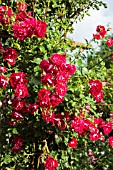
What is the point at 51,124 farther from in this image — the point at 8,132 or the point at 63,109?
the point at 8,132

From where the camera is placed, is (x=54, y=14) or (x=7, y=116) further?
(x=54, y=14)

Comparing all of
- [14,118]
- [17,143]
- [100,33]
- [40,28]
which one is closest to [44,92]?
[40,28]

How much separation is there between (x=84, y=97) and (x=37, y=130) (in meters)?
0.66

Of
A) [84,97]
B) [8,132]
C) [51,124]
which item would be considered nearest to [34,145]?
[8,132]

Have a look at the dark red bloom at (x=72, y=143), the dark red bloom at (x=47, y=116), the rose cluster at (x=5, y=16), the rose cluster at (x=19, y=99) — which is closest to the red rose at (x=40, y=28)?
the rose cluster at (x=5, y=16)

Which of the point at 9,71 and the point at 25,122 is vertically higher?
A: the point at 9,71

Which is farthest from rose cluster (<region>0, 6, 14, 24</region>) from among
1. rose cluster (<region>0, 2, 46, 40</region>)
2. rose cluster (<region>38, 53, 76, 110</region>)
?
rose cluster (<region>38, 53, 76, 110</region>)

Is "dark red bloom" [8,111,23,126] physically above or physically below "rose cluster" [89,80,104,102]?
below

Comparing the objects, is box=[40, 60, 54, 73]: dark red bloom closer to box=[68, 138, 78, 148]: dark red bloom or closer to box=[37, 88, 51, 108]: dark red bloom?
box=[37, 88, 51, 108]: dark red bloom

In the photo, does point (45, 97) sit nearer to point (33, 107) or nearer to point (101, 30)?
point (33, 107)

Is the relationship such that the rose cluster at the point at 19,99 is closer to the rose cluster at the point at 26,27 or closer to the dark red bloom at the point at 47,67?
the dark red bloom at the point at 47,67

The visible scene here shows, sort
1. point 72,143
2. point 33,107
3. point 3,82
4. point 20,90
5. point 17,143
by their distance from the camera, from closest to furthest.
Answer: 1. point 20,90
2. point 3,82
3. point 33,107
4. point 72,143
5. point 17,143

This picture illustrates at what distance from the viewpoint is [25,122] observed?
4082mm

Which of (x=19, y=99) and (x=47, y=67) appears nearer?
(x=47, y=67)
